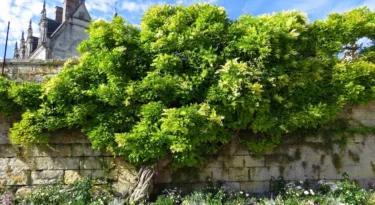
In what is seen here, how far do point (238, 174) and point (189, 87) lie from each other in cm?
189

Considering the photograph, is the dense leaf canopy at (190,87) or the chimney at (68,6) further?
the chimney at (68,6)

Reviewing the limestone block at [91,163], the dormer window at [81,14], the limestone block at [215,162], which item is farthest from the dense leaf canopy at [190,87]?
the dormer window at [81,14]

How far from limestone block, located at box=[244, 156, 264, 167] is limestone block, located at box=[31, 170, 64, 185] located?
329 centimetres

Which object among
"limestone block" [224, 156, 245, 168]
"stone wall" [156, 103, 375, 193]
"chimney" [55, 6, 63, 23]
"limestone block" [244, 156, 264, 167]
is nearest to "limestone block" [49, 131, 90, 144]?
"stone wall" [156, 103, 375, 193]

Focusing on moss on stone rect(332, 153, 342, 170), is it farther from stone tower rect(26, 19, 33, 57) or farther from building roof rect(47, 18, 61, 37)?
stone tower rect(26, 19, 33, 57)

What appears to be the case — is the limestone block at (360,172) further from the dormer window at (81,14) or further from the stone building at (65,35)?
the dormer window at (81,14)

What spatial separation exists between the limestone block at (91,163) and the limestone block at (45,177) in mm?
438

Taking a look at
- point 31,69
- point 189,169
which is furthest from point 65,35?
point 189,169

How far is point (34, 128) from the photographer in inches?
202

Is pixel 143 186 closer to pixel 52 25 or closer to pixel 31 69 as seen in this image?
pixel 31 69

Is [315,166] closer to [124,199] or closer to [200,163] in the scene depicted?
[200,163]

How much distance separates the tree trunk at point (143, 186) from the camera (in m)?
5.07

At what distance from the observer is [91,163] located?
5.52 metres

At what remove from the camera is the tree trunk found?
5074 millimetres
